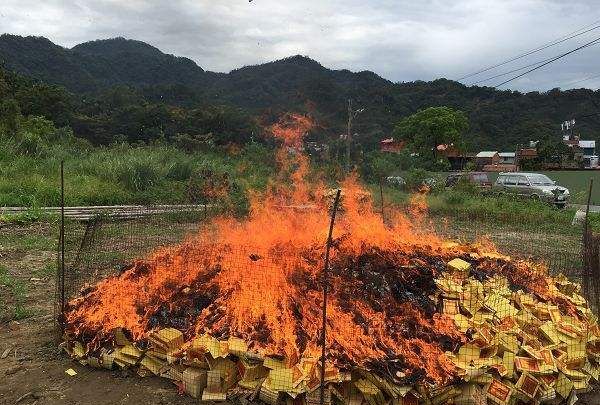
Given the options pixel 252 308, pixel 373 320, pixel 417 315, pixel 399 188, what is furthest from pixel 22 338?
pixel 399 188

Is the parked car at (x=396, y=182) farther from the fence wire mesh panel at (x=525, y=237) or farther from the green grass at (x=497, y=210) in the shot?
the fence wire mesh panel at (x=525, y=237)

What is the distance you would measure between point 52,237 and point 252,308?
299 inches

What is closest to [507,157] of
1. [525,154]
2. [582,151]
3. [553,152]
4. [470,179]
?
[525,154]

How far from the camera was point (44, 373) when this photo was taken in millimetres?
4262

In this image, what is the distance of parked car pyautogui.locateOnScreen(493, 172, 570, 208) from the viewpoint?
18.4 m

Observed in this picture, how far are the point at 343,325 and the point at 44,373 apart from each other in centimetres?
265

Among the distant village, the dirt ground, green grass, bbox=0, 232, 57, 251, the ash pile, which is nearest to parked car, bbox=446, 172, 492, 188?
the ash pile

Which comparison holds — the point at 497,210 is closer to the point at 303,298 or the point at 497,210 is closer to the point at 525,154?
the point at 303,298

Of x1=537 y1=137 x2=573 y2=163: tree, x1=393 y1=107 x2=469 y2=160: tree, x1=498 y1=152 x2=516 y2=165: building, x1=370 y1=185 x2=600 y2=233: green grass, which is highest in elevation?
x1=393 y1=107 x2=469 y2=160: tree

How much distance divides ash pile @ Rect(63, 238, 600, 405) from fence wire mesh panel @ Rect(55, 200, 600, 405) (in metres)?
0.01

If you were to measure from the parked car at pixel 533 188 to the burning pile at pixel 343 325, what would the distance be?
1419cm

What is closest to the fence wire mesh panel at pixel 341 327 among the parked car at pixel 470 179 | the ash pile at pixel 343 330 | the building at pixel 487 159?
the ash pile at pixel 343 330

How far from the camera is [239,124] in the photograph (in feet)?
118

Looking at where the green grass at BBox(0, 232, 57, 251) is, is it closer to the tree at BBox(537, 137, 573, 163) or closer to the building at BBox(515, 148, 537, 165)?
the building at BBox(515, 148, 537, 165)
